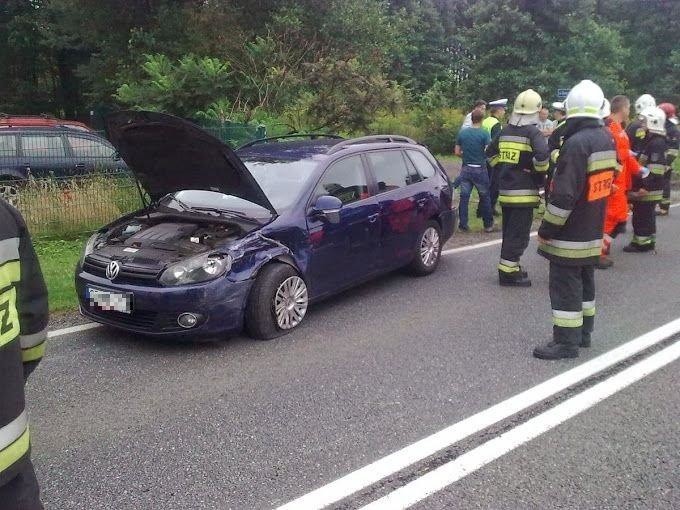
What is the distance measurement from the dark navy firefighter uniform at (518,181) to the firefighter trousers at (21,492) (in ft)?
19.0

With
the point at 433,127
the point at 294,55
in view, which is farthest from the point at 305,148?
the point at 433,127

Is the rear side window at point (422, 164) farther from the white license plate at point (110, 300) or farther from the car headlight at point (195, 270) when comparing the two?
the white license plate at point (110, 300)

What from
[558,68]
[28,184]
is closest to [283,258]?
[28,184]

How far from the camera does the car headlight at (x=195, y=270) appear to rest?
16.2 ft

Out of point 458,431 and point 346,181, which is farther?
point 346,181

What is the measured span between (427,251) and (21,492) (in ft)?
19.4

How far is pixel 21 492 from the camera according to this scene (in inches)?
76.5

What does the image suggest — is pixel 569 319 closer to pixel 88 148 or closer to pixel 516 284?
pixel 516 284

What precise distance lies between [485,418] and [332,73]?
427 inches

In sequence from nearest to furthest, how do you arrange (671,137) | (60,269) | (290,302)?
(290,302) → (60,269) → (671,137)

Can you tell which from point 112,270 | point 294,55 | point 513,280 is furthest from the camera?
point 294,55

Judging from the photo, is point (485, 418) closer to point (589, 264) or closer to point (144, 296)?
point (589, 264)

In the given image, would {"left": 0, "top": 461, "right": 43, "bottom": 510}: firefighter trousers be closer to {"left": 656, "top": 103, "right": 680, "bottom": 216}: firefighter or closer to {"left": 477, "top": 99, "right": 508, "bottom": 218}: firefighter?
{"left": 477, "top": 99, "right": 508, "bottom": 218}: firefighter

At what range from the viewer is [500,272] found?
7.19 meters
